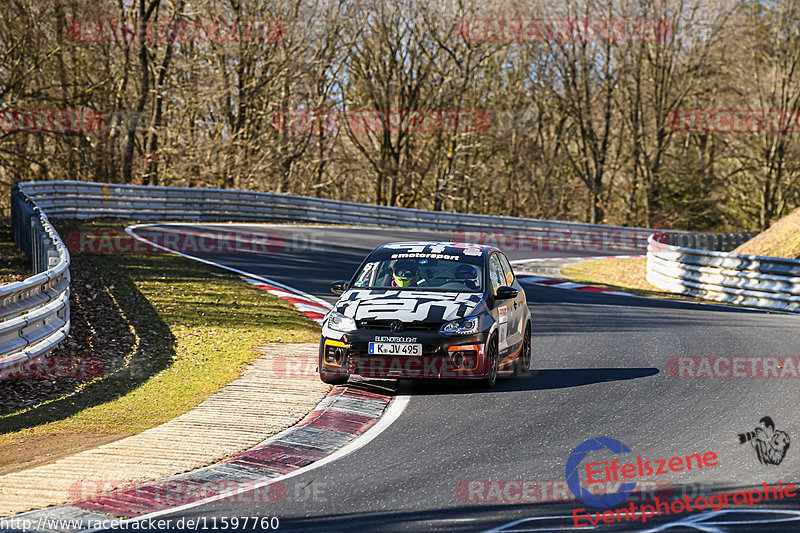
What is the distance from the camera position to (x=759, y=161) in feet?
155

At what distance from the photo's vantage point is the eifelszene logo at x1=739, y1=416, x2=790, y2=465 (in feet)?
23.2

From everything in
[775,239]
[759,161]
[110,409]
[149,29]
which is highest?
[149,29]

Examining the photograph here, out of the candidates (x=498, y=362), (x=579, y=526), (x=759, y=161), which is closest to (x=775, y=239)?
(x=498, y=362)

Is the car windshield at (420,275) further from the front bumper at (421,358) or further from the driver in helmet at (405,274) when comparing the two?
the front bumper at (421,358)

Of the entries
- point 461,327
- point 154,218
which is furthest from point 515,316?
point 154,218

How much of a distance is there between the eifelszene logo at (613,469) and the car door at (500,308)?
100 inches

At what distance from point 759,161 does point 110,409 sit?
146ft

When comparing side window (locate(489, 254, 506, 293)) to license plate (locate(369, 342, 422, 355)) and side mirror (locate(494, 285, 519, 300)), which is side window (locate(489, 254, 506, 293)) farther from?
license plate (locate(369, 342, 422, 355))

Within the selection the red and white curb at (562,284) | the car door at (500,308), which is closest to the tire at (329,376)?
the car door at (500,308)

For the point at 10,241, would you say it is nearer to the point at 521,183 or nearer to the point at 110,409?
the point at 110,409

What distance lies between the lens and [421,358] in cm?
915

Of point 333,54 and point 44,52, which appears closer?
point 44,52

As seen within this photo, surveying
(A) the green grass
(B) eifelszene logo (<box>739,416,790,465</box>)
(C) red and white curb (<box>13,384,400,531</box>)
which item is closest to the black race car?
(C) red and white curb (<box>13,384,400,531</box>)

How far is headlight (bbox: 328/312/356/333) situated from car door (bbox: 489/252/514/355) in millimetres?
1561
